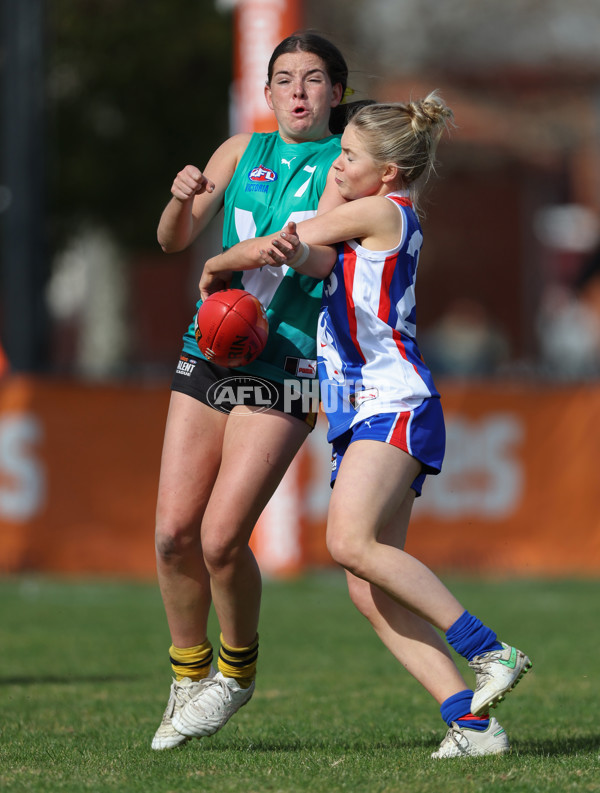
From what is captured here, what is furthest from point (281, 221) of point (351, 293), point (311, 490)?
point (311, 490)

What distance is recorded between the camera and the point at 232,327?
15.6ft

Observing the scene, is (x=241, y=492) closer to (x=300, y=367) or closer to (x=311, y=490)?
(x=300, y=367)

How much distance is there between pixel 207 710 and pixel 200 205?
1887mm

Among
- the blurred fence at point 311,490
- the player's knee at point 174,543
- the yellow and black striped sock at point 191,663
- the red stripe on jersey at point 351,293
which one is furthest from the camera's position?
the blurred fence at point 311,490

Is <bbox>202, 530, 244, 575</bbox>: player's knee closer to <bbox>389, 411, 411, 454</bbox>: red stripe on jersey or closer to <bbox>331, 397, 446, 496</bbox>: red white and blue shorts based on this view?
<bbox>331, 397, 446, 496</bbox>: red white and blue shorts

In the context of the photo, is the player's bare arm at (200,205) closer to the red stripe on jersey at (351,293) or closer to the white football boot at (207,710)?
the red stripe on jersey at (351,293)

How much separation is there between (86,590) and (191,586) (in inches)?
241

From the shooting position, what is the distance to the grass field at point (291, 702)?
14.9ft

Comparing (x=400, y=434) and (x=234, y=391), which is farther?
(x=234, y=391)

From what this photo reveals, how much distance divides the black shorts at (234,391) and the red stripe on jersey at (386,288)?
52 cm

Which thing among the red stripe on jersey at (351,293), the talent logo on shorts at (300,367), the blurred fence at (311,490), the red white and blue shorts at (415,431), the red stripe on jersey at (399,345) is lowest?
the blurred fence at (311,490)

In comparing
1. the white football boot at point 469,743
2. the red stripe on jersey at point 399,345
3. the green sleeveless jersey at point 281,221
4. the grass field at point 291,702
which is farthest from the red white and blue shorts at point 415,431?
the grass field at point 291,702

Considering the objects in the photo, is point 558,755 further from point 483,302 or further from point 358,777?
point 483,302

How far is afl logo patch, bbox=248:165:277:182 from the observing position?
16.5 ft
